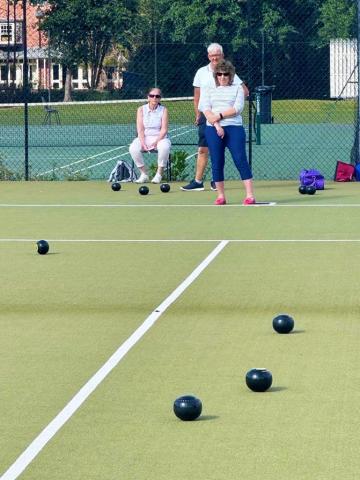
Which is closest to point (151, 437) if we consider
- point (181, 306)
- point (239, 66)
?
point (181, 306)

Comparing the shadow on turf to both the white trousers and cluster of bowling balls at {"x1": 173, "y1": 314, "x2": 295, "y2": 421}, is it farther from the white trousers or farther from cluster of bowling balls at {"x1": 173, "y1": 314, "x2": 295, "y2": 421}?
the white trousers

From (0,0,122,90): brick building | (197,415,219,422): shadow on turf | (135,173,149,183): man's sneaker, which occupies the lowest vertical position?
(197,415,219,422): shadow on turf

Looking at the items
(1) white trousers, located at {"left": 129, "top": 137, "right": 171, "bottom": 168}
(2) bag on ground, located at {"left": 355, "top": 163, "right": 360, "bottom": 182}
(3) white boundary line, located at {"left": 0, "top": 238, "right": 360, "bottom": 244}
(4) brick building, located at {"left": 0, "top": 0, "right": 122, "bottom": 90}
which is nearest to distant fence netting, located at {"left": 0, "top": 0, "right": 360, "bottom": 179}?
(2) bag on ground, located at {"left": 355, "top": 163, "right": 360, "bottom": 182}

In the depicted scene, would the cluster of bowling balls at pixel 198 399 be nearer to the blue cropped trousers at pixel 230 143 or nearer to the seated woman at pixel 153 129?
the blue cropped trousers at pixel 230 143

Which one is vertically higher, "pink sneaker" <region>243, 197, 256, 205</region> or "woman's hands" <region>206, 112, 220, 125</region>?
"woman's hands" <region>206, 112, 220, 125</region>

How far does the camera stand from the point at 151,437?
6641 millimetres

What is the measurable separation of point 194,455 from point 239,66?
31.2m

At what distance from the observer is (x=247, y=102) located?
5447 centimetres

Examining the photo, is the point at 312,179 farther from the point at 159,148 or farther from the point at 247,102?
the point at 247,102

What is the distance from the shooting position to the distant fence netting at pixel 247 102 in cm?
3009

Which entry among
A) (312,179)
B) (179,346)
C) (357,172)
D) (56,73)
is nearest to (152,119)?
(312,179)

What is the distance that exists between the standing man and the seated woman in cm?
58

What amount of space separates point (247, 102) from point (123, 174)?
3275 centimetres

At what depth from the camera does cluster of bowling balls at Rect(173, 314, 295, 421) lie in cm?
685
